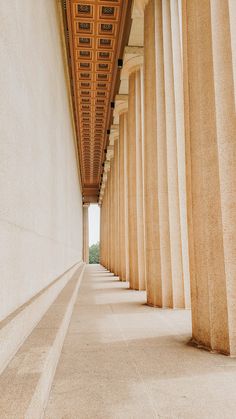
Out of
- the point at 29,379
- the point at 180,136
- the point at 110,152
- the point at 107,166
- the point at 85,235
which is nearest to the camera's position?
the point at 29,379

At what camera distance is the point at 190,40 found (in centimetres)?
785

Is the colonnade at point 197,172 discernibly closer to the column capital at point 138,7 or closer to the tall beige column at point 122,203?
the column capital at point 138,7

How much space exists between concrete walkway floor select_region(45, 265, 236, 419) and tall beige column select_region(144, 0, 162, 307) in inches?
145

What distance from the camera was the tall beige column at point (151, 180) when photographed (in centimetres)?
1250

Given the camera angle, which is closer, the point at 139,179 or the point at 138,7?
the point at 138,7

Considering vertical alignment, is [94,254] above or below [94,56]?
below

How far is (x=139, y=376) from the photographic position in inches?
206

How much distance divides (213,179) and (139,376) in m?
3.60

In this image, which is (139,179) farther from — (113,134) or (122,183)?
(113,134)

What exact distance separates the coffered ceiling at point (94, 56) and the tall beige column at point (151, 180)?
6.72 m

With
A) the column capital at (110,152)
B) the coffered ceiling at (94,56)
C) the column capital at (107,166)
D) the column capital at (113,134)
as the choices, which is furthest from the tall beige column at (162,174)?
the column capital at (107,166)

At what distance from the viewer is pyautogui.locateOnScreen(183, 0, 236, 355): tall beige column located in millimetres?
6449

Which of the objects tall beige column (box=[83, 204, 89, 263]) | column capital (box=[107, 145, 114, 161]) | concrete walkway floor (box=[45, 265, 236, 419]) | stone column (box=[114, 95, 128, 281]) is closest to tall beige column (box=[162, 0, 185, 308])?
concrete walkway floor (box=[45, 265, 236, 419])

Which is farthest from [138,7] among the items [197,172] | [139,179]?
[197,172]
